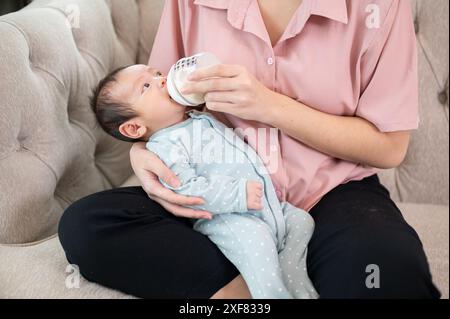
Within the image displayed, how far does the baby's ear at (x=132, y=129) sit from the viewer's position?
968 millimetres

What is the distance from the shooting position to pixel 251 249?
83 centimetres

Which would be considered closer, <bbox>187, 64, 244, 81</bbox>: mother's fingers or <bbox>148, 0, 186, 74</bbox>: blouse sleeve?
<bbox>187, 64, 244, 81</bbox>: mother's fingers

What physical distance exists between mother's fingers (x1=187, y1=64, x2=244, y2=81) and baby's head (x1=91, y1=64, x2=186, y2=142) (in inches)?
4.2

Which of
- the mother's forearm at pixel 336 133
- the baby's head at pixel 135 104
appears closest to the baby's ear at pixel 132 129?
the baby's head at pixel 135 104

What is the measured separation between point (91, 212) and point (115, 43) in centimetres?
58

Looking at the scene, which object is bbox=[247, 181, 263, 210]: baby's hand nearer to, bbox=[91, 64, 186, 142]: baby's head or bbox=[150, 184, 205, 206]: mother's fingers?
bbox=[150, 184, 205, 206]: mother's fingers

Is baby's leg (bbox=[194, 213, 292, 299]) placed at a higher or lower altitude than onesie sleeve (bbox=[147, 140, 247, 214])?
lower

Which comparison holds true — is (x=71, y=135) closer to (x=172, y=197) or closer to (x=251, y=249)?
(x=172, y=197)

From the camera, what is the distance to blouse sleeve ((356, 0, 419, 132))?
928 mm

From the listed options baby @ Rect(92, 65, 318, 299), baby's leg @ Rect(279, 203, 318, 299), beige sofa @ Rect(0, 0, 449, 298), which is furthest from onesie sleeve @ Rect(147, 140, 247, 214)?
beige sofa @ Rect(0, 0, 449, 298)

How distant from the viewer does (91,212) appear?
0.85 metres

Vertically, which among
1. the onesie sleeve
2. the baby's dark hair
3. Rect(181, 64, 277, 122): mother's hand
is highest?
Rect(181, 64, 277, 122): mother's hand

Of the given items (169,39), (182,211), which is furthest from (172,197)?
(169,39)
